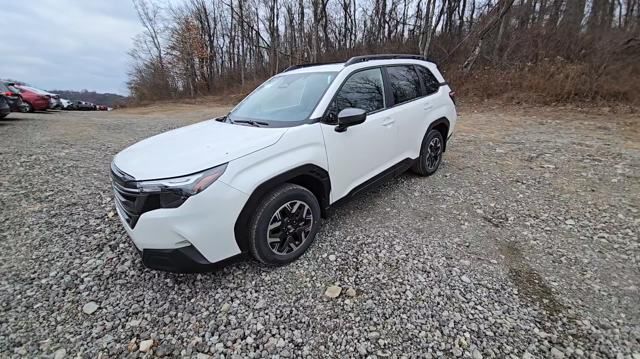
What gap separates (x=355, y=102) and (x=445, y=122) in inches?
79.8

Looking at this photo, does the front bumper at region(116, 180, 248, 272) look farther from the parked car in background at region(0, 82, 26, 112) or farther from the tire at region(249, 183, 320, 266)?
the parked car in background at region(0, 82, 26, 112)

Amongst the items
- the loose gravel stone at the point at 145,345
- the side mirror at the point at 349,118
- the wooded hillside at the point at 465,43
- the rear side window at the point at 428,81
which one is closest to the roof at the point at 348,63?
the rear side window at the point at 428,81

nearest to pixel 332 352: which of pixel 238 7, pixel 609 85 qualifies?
pixel 609 85

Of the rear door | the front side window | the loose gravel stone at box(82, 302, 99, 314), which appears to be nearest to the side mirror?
the front side window

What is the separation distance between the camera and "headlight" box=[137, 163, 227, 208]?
1.91 metres

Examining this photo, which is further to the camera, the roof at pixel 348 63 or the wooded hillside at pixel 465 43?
the wooded hillside at pixel 465 43

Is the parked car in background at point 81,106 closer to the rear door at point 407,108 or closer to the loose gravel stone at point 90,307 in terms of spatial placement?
the loose gravel stone at point 90,307

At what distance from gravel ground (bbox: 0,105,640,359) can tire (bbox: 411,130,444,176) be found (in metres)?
0.24

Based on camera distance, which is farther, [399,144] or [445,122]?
[445,122]

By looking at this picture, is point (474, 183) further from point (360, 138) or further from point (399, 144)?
point (360, 138)

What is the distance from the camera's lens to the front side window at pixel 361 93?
278 centimetres

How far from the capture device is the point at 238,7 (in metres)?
24.6

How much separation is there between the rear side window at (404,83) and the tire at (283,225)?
176cm

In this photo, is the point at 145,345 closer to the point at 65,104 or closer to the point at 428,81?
the point at 428,81
